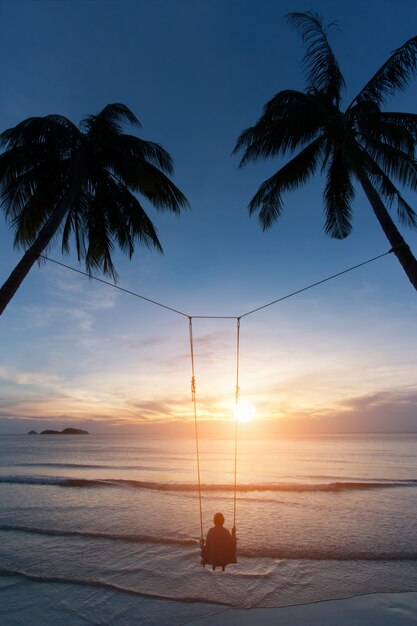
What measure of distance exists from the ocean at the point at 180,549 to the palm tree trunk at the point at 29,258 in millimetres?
5449

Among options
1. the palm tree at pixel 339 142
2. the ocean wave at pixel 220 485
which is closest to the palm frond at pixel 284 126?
the palm tree at pixel 339 142

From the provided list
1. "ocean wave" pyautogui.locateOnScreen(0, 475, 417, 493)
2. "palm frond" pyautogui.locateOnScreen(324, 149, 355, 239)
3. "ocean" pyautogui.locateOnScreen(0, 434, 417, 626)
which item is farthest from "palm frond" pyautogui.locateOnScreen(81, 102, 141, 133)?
"ocean wave" pyautogui.locateOnScreen(0, 475, 417, 493)

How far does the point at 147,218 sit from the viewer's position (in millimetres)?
10148

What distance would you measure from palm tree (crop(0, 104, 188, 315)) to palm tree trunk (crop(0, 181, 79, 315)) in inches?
1.0

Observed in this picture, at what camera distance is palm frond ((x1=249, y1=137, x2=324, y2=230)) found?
30.6 ft

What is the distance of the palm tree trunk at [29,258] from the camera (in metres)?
6.88

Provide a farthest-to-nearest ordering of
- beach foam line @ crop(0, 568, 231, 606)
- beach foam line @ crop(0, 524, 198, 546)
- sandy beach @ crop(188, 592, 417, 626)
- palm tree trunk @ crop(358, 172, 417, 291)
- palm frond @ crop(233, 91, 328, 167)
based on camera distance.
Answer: beach foam line @ crop(0, 524, 198, 546)
palm frond @ crop(233, 91, 328, 167)
beach foam line @ crop(0, 568, 231, 606)
palm tree trunk @ crop(358, 172, 417, 291)
sandy beach @ crop(188, 592, 417, 626)

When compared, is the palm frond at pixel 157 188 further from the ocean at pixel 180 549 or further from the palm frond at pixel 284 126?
the ocean at pixel 180 549

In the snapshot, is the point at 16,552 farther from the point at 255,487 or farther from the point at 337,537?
the point at 255,487

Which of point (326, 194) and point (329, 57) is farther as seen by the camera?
point (326, 194)

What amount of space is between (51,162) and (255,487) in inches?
779

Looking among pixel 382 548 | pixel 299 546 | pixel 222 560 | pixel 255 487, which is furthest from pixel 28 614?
pixel 255 487

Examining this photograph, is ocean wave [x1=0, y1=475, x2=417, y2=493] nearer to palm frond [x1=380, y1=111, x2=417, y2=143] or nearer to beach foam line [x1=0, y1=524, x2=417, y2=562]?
beach foam line [x1=0, y1=524, x2=417, y2=562]

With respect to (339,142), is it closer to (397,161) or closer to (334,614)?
(397,161)
